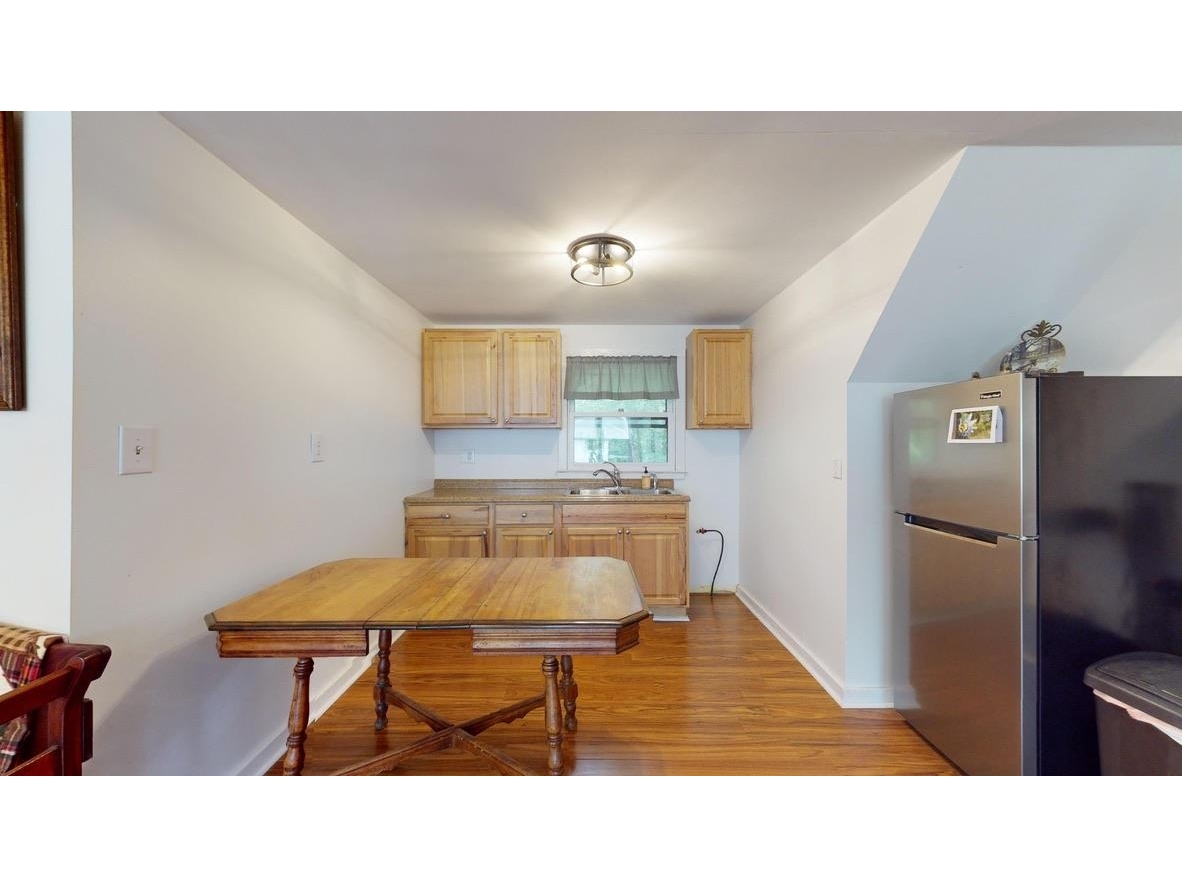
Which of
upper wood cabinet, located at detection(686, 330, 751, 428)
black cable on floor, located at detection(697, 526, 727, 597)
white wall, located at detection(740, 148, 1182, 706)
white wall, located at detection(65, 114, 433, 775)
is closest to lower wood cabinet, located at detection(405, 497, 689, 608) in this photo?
black cable on floor, located at detection(697, 526, 727, 597)

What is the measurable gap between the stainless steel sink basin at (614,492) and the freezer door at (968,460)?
1524mm

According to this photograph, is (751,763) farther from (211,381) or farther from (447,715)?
(211,381)

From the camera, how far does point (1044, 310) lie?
1.81 m

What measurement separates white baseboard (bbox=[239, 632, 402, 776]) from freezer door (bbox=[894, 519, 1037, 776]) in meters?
2.19

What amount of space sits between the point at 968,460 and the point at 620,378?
90.9 inches

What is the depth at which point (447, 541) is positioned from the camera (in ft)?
9.89

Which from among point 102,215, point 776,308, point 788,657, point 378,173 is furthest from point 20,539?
point 776,308

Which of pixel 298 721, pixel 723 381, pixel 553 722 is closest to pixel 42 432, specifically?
pixel 298 721

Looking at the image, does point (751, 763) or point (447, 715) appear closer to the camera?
point (751, 763)

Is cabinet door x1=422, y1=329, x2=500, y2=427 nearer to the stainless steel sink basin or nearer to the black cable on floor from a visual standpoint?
the stainless steel sink basin

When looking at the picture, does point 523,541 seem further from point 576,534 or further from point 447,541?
point 447,541

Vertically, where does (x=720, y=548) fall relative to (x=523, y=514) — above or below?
below

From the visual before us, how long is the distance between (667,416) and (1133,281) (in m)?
2.45

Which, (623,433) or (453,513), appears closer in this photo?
(453,513)
